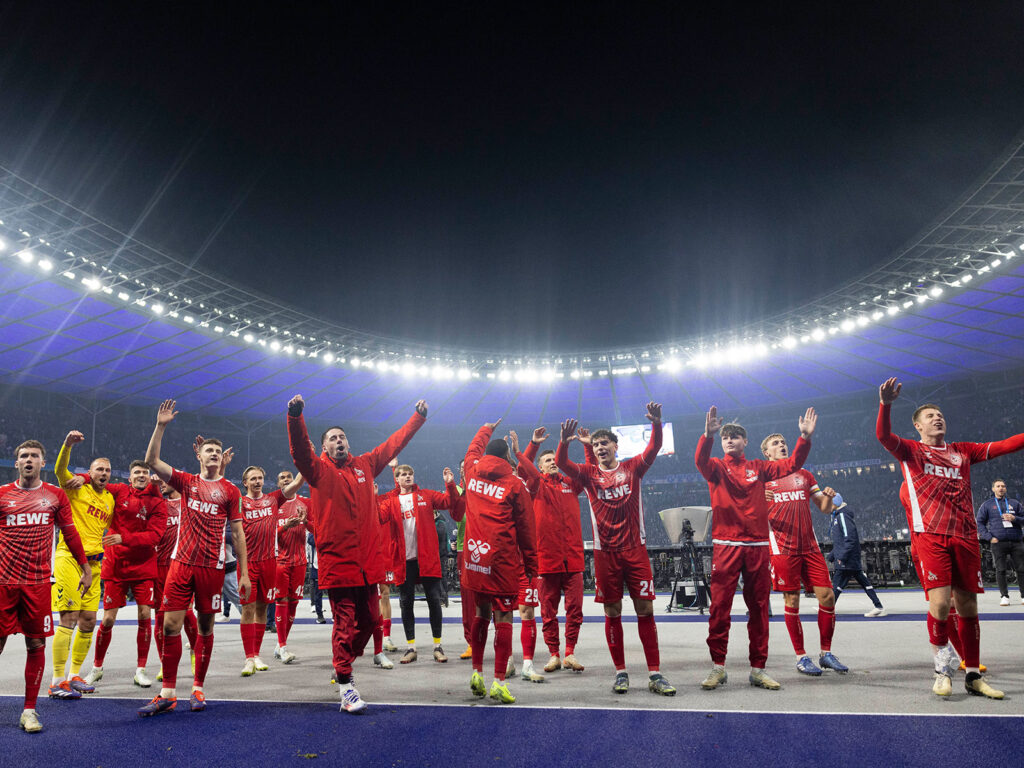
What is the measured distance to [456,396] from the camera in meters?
34.4

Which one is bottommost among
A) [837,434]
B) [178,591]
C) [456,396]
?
[178,591]

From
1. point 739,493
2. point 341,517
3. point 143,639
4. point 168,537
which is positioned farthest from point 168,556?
point 739,493

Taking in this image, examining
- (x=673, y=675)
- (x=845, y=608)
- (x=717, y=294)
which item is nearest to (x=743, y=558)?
(x=673, y=675)

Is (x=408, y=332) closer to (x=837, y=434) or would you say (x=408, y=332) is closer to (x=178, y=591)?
(x=178, y=591)

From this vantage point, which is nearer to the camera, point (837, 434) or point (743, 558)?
point (743, 558)

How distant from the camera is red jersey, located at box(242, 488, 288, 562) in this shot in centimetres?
732

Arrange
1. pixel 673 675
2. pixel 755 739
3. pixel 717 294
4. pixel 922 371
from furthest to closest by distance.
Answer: pixel 922 371 < pixel 717 294 < pixel 673 675 < pixel 755 739

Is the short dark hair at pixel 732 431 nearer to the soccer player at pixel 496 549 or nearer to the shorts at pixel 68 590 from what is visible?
the soccer player at pixel 496 549

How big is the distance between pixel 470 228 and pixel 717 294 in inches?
367

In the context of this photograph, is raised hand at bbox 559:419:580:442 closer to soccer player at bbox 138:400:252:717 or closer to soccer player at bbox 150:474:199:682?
soccer player at bbox 138:400:252:717

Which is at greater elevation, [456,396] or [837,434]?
[456,396]

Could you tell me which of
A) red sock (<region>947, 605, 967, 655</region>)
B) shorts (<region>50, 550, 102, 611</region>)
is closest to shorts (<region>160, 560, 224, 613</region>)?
shorts (<region>50, 550, 102, 611</region>)

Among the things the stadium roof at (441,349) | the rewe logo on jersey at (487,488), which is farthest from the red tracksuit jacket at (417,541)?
the stadium roof at (441,349)

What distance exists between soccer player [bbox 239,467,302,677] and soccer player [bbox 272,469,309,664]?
0.17m
